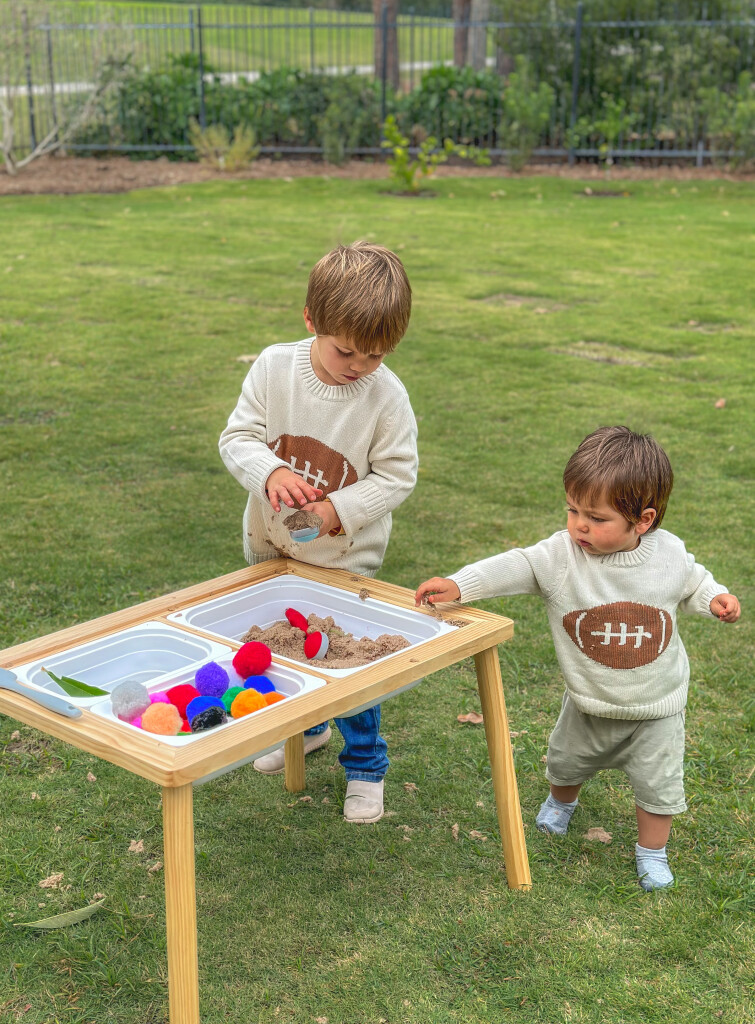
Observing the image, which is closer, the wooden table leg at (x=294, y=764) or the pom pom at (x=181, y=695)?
the pom pom at (x=181, y=695)

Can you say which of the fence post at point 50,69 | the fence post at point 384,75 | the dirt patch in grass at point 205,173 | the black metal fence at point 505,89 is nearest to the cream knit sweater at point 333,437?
the dirt patch in grass at point 205,173

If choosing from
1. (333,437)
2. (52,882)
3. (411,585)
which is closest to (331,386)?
(333,437)

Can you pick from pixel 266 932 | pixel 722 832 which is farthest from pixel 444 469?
pixel 266 932

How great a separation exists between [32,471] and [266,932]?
10.9ft

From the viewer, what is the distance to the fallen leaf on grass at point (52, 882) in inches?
107

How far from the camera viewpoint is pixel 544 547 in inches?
104

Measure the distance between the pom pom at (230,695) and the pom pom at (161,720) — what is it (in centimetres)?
13

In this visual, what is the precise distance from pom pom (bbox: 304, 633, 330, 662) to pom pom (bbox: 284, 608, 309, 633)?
14 centimetres

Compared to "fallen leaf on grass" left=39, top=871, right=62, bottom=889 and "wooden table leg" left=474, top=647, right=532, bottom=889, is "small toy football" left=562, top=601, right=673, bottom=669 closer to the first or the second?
"wooden table leg" left=474, top=647, right=532, bottom=889

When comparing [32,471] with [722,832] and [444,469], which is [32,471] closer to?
[444,469]

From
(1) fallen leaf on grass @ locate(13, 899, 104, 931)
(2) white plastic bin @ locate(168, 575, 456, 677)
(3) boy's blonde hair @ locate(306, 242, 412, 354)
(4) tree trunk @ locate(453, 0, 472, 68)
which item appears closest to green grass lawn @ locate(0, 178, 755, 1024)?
(1) fallen leaf on grass @ locate(13, 899, 104, 931)

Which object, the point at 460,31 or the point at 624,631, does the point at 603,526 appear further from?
the point at 460,31

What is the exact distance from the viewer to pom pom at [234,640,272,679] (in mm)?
2336

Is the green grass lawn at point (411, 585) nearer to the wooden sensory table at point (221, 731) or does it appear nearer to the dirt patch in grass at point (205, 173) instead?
the wooden sensory table at point (221, 731)
